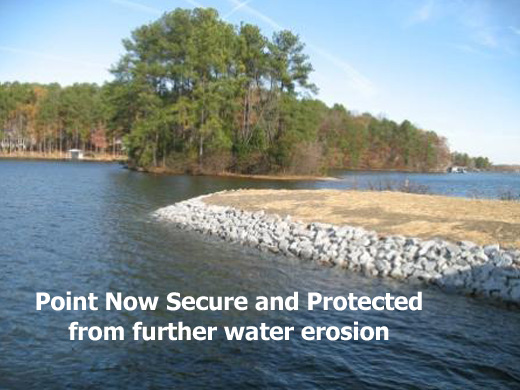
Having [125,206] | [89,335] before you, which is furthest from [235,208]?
[89,335]

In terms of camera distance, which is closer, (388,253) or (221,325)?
(221,325)

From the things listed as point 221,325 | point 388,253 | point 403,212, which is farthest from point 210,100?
point 221,325

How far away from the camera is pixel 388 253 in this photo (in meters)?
15.5

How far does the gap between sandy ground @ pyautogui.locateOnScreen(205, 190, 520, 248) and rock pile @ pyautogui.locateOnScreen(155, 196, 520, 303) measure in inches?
40.4

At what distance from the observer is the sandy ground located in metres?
16.6

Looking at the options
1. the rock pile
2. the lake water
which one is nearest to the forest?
the rock pile

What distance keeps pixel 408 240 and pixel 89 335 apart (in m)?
10.2

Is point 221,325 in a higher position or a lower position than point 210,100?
lower

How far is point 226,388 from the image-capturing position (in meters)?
7.64

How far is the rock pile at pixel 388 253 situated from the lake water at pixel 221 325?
65 centimetres

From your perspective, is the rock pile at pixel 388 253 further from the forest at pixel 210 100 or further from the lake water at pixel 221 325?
the forest at pixel 210 100

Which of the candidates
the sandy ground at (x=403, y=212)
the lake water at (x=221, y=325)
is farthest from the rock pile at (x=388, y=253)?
the sandy ground at (x=403, y=212)

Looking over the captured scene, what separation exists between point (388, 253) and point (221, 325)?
6.99 m

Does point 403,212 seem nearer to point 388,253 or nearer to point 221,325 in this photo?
point 388,253
